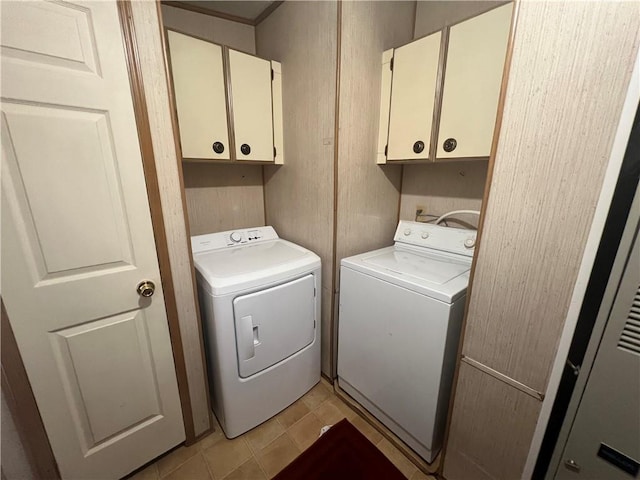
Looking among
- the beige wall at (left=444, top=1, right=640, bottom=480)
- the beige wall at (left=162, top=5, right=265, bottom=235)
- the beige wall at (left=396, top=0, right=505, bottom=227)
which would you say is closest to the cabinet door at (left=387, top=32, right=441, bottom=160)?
the beige wall at (left=396, top=0, right=505, bottom=227)

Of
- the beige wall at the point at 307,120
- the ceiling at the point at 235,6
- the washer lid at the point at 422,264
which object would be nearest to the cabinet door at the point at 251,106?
the beige wall at the point at 307,120

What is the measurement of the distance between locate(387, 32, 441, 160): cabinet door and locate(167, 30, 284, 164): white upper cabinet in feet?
2.71

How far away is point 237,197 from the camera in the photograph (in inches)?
83.3

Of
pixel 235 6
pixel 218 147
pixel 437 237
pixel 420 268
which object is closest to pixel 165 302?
pixel 218 147

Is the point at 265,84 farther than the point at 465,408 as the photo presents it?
Yes

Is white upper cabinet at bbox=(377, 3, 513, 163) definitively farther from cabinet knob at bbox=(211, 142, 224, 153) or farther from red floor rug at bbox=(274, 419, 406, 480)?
red floor rug at bbox=(274, 419, 406, 480)

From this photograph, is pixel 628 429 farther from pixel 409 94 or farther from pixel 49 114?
pixel 49 114

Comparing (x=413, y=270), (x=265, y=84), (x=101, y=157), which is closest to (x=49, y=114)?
(x=101, y=157)

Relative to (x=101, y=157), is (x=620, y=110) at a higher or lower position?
higher

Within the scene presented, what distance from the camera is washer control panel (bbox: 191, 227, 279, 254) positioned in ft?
5.55

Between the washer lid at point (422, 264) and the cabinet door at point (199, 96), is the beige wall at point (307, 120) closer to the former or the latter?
the washer lid at point (422, 264)

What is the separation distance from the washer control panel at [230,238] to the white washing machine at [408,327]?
0.75 meters

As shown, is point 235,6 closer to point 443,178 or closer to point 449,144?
point 449,144

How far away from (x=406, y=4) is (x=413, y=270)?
1.71 meters
